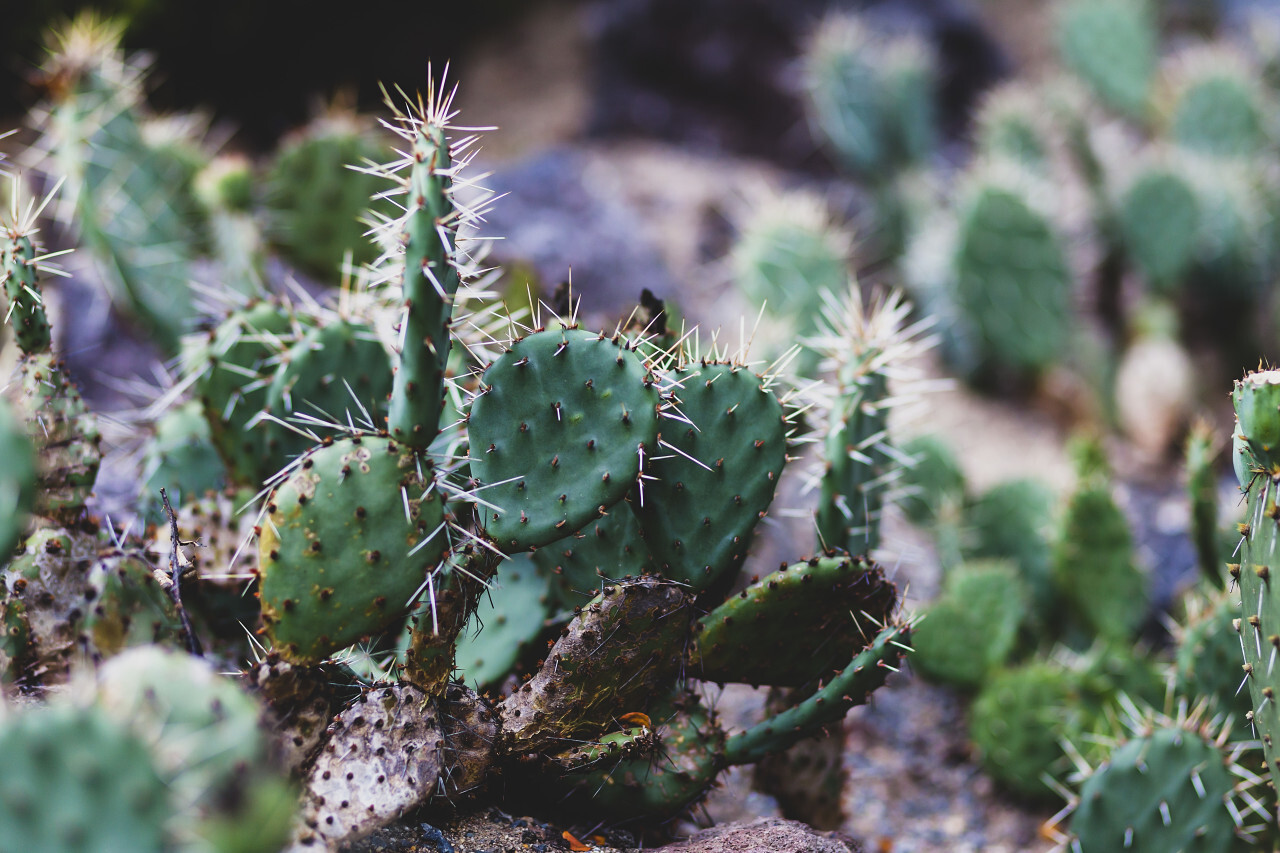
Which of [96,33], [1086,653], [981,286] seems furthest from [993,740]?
[96,33]

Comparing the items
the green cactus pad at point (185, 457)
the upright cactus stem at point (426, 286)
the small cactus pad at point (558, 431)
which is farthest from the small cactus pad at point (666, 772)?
the green cactus pad at point (185, 457)

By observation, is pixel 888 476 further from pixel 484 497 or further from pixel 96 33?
pixel 96 33

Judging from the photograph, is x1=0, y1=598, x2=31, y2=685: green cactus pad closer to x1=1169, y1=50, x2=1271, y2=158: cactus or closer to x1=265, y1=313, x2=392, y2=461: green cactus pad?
x1=265, y1=313, x2=392, y2=461: green cactus pad

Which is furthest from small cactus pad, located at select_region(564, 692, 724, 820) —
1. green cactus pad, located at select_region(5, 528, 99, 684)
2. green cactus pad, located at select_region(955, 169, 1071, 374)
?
green cactus pad, located at select_region(955, 169, 1071, 374)

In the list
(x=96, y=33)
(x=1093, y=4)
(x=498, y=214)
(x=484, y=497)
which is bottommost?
(x=484, y=497)

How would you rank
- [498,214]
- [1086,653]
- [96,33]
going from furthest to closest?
[96,33]
[498,214]
[1086,653]

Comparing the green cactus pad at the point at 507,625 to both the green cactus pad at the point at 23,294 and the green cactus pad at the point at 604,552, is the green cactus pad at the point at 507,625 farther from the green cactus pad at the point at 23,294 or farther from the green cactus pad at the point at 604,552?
the green cactus pad at the point at 23,294
